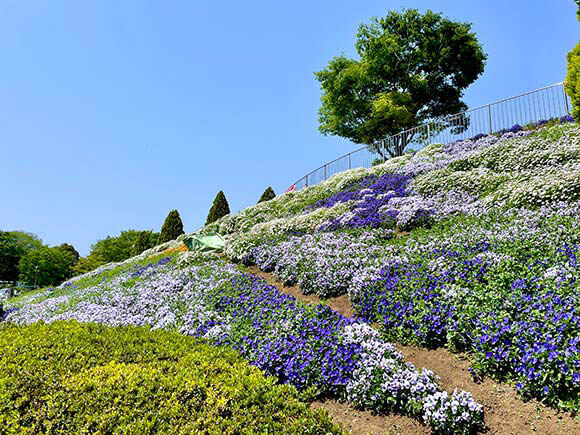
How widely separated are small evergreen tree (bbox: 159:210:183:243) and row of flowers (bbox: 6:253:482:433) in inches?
809

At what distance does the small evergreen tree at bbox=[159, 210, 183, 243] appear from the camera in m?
30.1

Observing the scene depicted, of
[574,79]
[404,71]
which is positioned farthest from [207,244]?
[404,71]

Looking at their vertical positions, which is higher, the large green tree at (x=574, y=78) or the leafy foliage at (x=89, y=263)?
the large green tree at (x=574, y=78)

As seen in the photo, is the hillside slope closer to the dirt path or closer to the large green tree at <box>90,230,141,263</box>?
the dirt path

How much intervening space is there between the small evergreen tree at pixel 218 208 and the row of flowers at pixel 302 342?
21.0 metres

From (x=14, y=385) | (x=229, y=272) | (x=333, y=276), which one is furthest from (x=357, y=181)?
(x=14, y=385)

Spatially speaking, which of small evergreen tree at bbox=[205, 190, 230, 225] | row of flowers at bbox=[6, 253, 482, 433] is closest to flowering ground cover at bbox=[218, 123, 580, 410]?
row of flowers at bbox=[6, 253, 482, 433]

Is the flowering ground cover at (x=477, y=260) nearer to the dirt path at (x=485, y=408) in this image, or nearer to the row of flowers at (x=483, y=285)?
the row of flowers at (x=483, y=285)

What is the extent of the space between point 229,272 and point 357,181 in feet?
29.1

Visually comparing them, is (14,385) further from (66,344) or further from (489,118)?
(489,118)

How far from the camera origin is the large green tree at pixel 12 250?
62.2 m

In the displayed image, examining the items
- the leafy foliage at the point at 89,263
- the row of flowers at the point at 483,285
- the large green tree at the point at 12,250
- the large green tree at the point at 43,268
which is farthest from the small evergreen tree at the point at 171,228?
the large green tree at the point at 12,250

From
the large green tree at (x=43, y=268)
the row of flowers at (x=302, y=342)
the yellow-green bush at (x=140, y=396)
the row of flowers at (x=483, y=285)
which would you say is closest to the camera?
the yellow-green bush at (x=140, y=396)

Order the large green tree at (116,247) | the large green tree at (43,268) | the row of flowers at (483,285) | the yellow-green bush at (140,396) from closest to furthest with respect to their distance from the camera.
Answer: the yellow-green bush at (140,396)
the row of flowers at (483,285)
the large green tree at (43,268)
the large green tree at (116,247)
